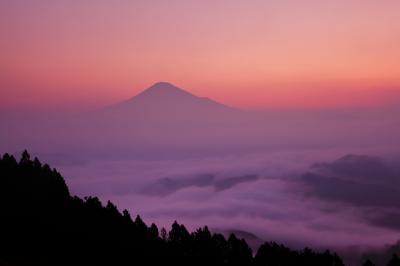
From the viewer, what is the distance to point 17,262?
103 ft

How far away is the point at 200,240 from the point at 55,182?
45.2 ft

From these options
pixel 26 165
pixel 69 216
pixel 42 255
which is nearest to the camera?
pixel 42 255

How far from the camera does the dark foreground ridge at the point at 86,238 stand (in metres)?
36.3

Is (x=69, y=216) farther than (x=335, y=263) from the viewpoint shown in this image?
No

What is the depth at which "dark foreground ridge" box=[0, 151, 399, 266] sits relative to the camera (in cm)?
3631

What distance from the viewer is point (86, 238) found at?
37625mm

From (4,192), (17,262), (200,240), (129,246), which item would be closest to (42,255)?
(17,262)

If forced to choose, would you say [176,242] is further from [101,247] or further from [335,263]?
[335,263]

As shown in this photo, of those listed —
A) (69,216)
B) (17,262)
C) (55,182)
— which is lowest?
(17,262)

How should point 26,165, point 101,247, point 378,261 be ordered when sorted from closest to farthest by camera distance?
1. point 101,247
2. point 26,165
3. point 378,261

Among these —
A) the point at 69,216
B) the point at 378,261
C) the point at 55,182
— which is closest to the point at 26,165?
the point at 55,182

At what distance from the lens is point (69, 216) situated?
130ft

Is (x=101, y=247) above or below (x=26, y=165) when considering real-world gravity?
below

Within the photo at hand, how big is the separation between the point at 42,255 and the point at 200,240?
40.3 ft
